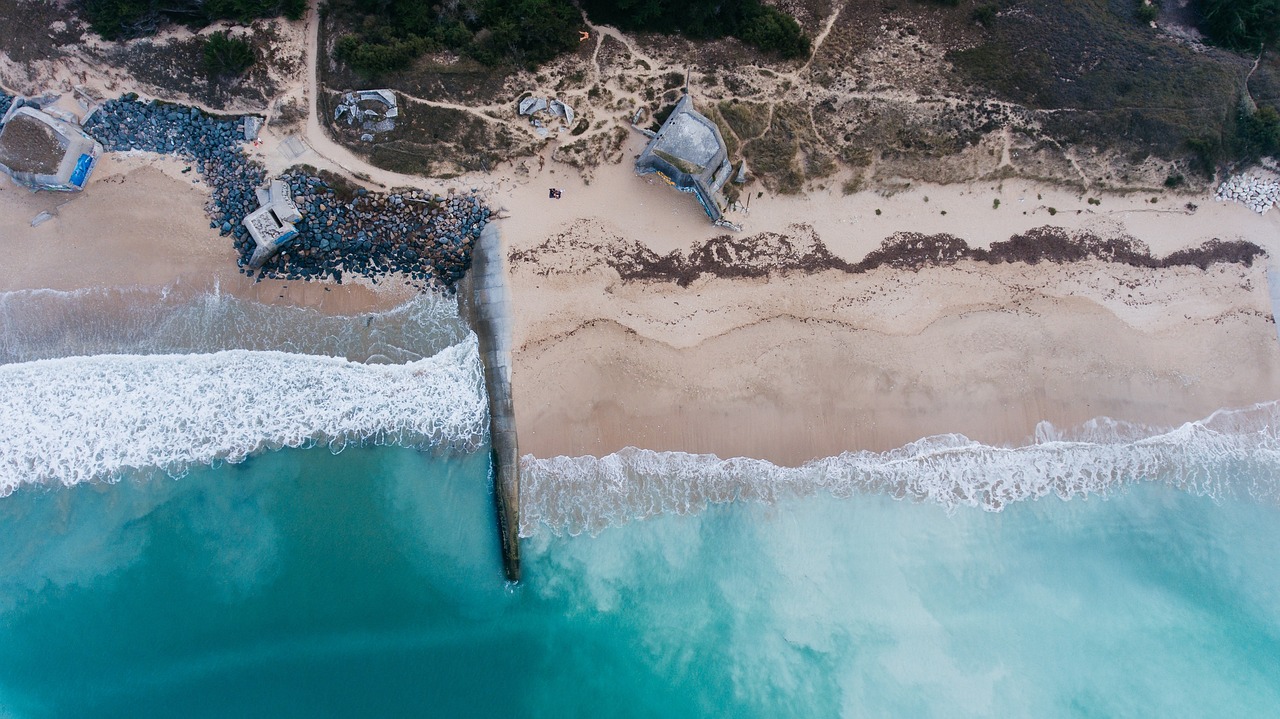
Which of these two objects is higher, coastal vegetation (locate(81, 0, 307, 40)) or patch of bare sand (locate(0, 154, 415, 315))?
coastal vegetation (locate(81, 0, 307, 40))

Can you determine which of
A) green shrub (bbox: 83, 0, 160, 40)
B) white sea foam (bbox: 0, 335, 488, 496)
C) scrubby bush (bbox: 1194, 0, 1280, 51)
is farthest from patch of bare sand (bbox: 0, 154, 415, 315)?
scrubby bush (bbox: 1194, 0, 1280, 51)

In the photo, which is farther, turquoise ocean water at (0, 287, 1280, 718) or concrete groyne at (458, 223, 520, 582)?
concrete groyne at (458, 223, 520, 582)

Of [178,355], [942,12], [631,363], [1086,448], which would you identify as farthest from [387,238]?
[1086,448]

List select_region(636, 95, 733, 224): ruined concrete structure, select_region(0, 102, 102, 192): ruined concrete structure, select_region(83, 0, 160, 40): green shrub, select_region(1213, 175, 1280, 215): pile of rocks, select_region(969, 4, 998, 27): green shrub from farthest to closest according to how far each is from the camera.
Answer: select_region(1213, 175, 1280, 215): pile of rocks → select_region(969, 4, 998, 27): green shrub → select_region(83, 0, 160, 40): green shrub → select_region(0, 102, 102, 192): ruined concrete structure → select_region(636, 95, 733, 224): ruined concrete structure

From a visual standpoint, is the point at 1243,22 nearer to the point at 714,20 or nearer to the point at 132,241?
the point at 714,20

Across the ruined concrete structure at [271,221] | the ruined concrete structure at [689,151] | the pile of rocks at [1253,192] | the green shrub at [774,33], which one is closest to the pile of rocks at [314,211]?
the ruined concrete structure at [271,221]

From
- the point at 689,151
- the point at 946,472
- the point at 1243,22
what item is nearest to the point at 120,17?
the point at 689,151

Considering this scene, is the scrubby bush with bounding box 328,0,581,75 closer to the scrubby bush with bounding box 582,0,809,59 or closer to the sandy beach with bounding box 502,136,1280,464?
the scrubby bush with bounding box 582,0,809,59
